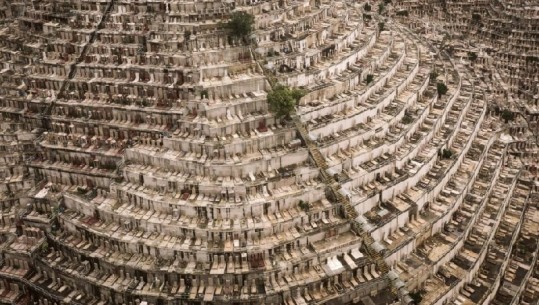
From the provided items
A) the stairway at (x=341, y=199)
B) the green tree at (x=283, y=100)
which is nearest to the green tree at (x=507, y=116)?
the stairway at (x=341, y=199)

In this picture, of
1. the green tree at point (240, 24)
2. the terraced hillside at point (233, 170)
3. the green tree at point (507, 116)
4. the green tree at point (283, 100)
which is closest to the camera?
the terraced hillside at point (233, 170)

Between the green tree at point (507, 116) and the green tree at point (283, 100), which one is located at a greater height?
the green tree at point (283, 100)

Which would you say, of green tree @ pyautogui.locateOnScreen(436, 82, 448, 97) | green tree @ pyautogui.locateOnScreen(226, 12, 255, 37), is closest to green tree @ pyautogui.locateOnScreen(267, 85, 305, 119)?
green tree @ pyautogui.locateOnScreen(226, 12, 255, 37)

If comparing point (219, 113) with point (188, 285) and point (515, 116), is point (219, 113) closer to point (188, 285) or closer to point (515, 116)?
point (188, 285)

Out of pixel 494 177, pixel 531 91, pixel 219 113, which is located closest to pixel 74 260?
pixel 219 113

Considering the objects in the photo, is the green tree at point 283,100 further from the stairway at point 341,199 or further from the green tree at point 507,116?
the green tree at point 507,116


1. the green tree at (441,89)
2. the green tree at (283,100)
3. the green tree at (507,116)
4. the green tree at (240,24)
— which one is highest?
the green tree at (240,24)

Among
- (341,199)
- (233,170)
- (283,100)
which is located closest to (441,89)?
(283,100)

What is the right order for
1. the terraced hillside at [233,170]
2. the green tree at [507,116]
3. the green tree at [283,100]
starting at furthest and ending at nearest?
1. the green tree at [507,116]
2. the green tree at [283,100]
3. the terraced hillside at [233,170]
